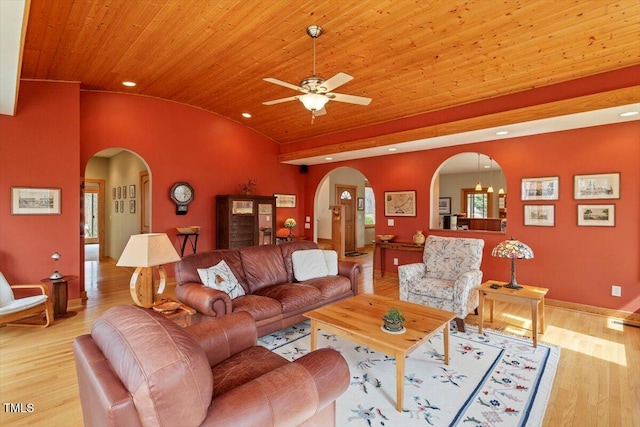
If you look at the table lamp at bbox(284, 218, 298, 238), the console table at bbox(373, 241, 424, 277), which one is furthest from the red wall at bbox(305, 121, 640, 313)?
the table lamp at bbox(284, 218, 298, 238)

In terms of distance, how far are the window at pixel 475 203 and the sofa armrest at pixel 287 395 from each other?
33.9 feet

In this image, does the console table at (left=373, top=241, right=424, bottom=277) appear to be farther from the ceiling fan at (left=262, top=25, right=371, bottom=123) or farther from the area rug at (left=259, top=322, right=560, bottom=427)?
the ceiling fan at (left=262, top=25, right=371, bottom=123)

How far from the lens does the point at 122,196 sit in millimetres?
7824

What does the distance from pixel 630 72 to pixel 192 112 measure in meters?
6.20

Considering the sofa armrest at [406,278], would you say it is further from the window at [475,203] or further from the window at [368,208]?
the window at [475,203]

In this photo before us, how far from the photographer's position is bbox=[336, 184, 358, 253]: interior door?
9812mm

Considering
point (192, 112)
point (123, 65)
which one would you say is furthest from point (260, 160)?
point (123, 65)

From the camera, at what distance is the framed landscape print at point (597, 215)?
4027mm

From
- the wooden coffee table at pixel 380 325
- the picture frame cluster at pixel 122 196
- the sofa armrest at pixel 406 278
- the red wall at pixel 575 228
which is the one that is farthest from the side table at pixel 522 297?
the picture frame cluster at pixel 122 196

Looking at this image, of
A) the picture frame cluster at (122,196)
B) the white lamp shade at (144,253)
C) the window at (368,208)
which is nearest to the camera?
the white lamp shade at (144,253)

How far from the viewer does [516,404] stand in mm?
2242

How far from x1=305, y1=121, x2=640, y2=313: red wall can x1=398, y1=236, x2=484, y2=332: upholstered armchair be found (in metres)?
1.34

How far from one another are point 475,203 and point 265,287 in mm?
9217

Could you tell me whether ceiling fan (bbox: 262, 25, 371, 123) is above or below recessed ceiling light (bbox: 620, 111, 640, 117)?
below
